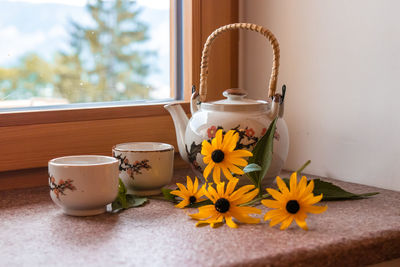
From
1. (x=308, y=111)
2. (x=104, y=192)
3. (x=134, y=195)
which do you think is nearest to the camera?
(x=104, y=192)

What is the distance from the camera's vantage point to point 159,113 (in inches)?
40.7

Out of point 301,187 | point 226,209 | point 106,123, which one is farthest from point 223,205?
point 106,123

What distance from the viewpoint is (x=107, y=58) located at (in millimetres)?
1026

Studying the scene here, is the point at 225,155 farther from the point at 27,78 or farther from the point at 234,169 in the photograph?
the point at 27,78

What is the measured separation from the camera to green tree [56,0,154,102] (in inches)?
38.8

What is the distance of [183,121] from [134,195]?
0.57ft

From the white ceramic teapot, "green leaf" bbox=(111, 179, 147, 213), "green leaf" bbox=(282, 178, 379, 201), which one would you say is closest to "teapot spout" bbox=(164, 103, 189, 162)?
the white ceramic teapot

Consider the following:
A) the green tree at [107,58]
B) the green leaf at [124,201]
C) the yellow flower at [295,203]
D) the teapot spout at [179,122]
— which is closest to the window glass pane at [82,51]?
the green tree at [107,58]

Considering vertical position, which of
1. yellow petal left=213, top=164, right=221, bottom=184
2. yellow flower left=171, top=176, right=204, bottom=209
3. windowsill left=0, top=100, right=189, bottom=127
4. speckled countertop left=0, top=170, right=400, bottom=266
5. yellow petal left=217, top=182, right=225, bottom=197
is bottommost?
speckled countertop left=0, top=170, right=400, bottom=266

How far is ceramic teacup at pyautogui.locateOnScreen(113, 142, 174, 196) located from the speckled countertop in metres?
0.06

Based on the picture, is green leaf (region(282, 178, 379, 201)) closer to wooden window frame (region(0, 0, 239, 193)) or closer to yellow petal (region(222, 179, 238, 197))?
yellow petal (region(222, 179, 238, 197))

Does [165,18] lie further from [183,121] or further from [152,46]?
[183,121]

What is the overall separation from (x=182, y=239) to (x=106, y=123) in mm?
400

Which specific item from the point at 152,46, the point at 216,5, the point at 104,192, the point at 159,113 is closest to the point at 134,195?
the point at 104,192
